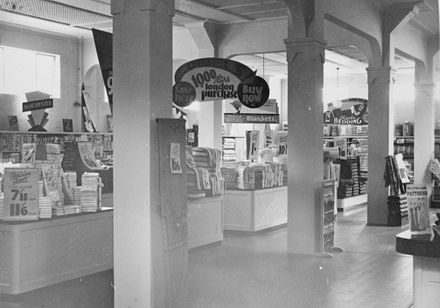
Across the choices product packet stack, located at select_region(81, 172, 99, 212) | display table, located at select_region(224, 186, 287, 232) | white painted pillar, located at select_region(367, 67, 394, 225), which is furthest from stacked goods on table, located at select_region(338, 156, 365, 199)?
product packet stack, located at select_region(81, 172, 99, 212)

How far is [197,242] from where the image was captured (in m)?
9.42

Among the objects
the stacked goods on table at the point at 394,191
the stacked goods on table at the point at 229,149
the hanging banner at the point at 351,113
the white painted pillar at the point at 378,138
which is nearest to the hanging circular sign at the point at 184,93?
the white painted pillar at the point at 378,138

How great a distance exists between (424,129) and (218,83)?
26.9ft

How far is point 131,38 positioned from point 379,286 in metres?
4.09

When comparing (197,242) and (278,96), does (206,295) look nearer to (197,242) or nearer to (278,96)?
(197,242)

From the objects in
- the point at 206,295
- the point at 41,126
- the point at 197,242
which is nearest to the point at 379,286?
the point at 206,295

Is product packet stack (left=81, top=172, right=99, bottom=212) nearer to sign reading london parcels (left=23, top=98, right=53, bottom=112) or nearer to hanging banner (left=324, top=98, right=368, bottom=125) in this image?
sign reading london parcels (left=23, top=98, right=53, bottom=112)

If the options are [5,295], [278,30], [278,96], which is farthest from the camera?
[278,96]

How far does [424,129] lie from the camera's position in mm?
15500

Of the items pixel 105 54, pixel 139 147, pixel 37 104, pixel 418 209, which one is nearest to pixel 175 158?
pixel 139 147

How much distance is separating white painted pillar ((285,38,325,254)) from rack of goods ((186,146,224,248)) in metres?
1.38

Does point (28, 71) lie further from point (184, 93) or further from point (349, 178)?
point (349, 178)

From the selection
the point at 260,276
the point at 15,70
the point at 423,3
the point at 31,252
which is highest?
the point at 423,3

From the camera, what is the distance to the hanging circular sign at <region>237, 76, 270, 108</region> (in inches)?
357
